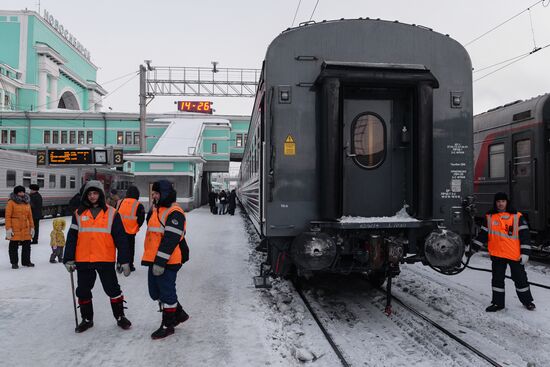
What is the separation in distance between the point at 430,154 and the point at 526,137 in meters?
5.90

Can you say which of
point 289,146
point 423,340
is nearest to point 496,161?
point 423,340

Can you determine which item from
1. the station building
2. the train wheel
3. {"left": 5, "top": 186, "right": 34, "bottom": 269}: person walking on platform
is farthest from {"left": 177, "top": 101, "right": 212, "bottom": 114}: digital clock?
the train wheel

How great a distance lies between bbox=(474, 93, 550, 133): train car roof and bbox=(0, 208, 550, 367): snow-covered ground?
392 centimetres

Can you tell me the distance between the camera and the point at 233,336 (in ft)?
14.4

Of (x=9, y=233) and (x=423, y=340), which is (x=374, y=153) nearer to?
(x=423, y=340)

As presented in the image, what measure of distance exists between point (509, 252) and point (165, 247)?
4.61 meters

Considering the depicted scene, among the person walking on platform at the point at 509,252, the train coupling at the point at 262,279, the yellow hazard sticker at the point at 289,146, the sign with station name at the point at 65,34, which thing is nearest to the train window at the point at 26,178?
the train coupling at the point at 262,279

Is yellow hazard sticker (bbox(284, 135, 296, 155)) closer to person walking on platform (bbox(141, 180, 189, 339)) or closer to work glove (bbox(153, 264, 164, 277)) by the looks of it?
person walking on platform (bbox(141, 180, 189, 339))

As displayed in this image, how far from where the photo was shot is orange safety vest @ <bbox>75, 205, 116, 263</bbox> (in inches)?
172

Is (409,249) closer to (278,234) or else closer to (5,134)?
(278,234)

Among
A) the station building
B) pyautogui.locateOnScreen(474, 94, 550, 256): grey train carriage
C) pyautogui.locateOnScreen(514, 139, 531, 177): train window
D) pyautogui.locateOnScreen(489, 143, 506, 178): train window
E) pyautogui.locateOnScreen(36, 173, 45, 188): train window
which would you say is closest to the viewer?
pyautogui.locateOnScreen(474, 94, 550, 256): grey train carriage

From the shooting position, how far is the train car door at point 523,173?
28.9ft

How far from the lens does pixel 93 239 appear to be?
438 cm

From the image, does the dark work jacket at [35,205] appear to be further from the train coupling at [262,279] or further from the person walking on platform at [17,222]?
the train coupling at [262,279]
